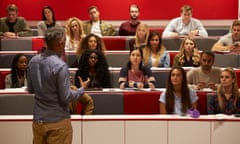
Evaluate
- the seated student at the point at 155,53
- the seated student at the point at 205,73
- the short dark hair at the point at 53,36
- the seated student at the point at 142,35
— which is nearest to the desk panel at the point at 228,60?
the seated student at the point at 155,53

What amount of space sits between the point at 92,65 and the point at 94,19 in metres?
2.17

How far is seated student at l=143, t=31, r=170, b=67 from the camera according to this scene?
17.6 ft

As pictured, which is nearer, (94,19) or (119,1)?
(94,19)

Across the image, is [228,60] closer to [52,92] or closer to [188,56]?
[188,56]

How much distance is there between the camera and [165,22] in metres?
8.13

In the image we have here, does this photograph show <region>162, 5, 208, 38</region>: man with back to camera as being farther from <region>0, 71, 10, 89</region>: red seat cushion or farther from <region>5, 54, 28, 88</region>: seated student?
<region>0, 71, 10, 89</region>: red seat cushion

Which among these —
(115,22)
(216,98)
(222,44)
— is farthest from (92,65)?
(115,22)

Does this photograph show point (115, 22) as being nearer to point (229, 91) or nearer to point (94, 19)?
point (94, 19)

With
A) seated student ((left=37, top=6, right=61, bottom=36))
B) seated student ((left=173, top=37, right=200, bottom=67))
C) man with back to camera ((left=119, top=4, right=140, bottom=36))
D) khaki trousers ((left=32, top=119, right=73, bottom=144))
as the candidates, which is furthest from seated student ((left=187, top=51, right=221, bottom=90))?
seated student ((left=37, top=6, right=61, bottom=36))

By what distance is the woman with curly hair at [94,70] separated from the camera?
15.2ft

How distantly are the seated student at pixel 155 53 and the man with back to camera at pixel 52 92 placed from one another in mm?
2610

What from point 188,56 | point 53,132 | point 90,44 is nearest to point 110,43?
point 90,44

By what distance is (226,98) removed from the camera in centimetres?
385

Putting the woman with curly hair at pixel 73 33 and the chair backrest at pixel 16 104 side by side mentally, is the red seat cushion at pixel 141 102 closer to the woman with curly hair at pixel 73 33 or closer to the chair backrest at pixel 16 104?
the chair backrest at pixel 16 104
